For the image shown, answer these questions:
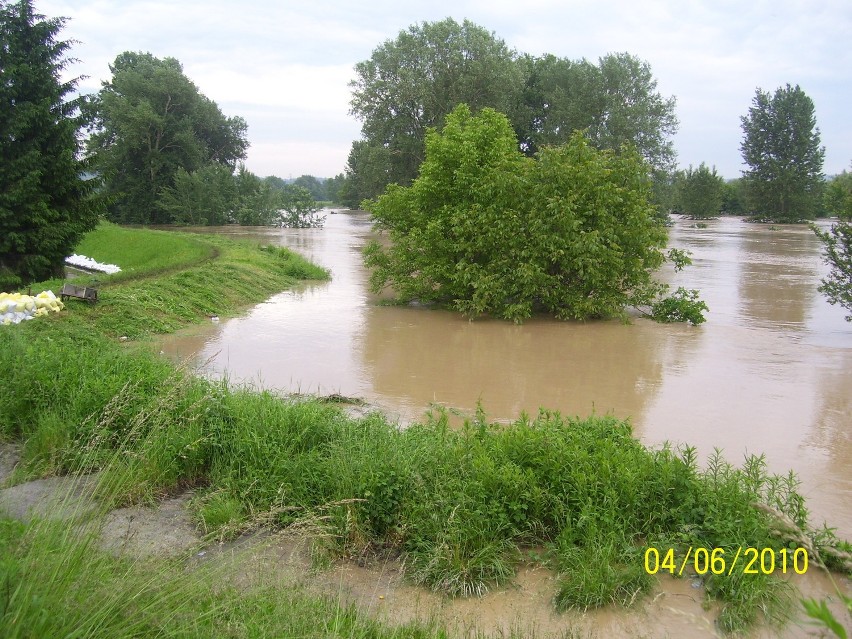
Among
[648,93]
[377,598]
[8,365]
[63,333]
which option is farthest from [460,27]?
[377,598]

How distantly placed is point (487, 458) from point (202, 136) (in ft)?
163

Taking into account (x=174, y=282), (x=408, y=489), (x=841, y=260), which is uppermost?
(x=841, y=260)

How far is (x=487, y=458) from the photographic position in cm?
534

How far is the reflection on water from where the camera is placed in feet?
25.8

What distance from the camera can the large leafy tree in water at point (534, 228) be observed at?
553 inches

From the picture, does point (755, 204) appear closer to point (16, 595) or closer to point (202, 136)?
point (202, 136)

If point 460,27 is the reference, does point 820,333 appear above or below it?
below

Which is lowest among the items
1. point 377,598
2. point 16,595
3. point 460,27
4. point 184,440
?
point 377,598

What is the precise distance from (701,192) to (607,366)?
64538 millimetres

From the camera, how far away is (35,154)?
1527 cm

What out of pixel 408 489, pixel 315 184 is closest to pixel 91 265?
pixel 408 489

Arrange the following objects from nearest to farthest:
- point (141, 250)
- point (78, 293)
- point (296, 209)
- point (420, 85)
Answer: point (78, 293)
point (141, 250)
point (420, 85)
point (296, 209)

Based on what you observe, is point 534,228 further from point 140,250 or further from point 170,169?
point 170,169
